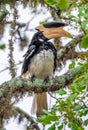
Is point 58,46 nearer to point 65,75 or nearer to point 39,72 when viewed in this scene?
point 39,72

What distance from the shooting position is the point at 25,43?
13.6ft

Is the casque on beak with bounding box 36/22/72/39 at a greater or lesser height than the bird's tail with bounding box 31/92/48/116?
greater

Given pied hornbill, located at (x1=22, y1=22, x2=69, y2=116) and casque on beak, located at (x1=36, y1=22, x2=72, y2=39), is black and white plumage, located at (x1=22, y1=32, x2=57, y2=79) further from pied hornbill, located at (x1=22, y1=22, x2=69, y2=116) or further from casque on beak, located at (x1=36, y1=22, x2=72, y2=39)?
casque on beak, located at (x1=36, y1=22, x2=72, y2=39)

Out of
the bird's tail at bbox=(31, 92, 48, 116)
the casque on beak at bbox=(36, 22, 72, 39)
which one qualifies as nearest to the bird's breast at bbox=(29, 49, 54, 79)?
the bird's tail at bbox=(31, 92, 48, 116)

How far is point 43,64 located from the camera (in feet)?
11.7

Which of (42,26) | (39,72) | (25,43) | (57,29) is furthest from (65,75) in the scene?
(25,43)

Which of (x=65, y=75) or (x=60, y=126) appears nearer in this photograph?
(x=60, y=126)

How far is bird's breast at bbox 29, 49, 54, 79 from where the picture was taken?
11.6 feet

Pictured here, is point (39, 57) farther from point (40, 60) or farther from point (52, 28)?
point (52, 28)

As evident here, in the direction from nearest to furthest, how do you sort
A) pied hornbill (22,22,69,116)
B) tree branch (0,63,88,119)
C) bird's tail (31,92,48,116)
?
tree branch (0,63,88,119) < bird's tail (31,92,48,116) < pied hornbill (22,22,69,116)

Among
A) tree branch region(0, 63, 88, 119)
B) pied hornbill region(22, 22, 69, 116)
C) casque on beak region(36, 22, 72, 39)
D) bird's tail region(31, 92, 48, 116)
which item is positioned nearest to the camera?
tree branch region(0, 63, 88, 119)

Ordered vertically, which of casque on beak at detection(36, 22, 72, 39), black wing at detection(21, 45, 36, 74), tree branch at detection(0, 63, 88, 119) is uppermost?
black wing at detection(21, 45, 36, 74)

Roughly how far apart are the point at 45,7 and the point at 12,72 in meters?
1.14

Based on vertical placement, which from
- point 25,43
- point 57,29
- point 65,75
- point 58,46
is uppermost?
point 25,43
